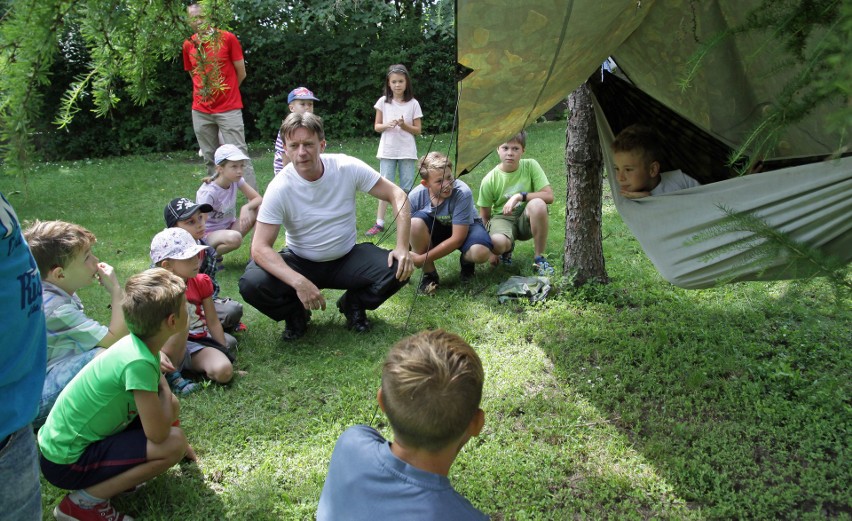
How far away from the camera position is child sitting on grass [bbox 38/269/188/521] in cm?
238

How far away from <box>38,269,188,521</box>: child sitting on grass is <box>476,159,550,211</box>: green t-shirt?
3038mm

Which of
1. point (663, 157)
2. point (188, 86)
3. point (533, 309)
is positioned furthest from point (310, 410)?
point (188, 86)

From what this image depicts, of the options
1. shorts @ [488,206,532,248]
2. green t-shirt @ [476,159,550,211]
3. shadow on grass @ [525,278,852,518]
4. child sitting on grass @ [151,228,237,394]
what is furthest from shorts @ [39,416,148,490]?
green t-shirt @ [476,159,550,211]

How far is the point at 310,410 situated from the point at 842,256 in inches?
90.5

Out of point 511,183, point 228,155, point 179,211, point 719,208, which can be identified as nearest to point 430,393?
point 719,208

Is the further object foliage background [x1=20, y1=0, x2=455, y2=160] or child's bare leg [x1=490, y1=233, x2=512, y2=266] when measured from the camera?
foliage background [x1=20, y1=0, x2=455, y2=160]

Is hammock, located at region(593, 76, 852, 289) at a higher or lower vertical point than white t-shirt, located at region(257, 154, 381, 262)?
higher

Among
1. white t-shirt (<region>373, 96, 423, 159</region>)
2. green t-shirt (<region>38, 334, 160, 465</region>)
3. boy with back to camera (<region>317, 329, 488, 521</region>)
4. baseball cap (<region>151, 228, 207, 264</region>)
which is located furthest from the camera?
white t-shirt (<region>373, 96, 423, 159</region>)

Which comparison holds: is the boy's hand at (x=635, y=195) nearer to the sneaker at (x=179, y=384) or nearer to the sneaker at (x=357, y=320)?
the sneaker at (x=357, y=320)

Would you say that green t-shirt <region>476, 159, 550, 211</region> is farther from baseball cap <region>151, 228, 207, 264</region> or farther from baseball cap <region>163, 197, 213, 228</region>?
baseball cap <region>151, 228, 207, 264</region>

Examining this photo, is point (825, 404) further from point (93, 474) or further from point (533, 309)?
point (93, 474)

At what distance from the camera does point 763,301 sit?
405cm

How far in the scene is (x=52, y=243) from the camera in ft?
9.05

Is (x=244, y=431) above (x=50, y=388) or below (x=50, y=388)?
below
